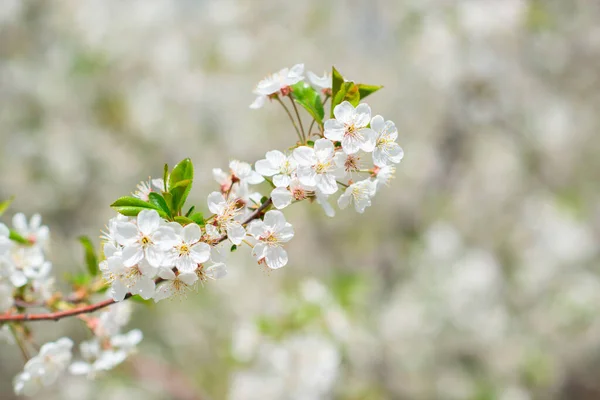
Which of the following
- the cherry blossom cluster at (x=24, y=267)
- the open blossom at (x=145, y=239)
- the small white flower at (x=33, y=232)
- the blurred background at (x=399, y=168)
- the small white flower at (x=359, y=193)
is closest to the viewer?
the open blossom at (x=145, y=239)

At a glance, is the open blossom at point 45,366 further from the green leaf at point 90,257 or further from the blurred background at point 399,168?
the blurred background at point 399,168

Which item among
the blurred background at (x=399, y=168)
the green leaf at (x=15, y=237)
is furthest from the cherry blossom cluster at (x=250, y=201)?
the blurred background at (x=399, y=168)

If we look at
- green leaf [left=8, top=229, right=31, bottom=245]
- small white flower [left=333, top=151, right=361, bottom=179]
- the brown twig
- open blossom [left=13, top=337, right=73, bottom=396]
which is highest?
small white flower [left=333, top=151, right=361, bottom=179]

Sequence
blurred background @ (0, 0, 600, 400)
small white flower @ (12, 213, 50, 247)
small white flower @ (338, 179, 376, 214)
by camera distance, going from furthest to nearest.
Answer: blurred background @ (0, 0, 600, 400) → small white flower @ (12, 213, 50, 247) → small white flower @ (338, 179, 376, 214)

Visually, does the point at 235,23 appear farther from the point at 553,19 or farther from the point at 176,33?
the point at 553,19

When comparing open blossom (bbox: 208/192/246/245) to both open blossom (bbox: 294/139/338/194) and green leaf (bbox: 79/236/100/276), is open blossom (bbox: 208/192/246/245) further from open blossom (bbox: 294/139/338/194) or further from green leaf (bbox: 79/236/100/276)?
green leaf (bbox: 79/236/100/276)

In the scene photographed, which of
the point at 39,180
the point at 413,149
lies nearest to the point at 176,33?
the point at 39,180

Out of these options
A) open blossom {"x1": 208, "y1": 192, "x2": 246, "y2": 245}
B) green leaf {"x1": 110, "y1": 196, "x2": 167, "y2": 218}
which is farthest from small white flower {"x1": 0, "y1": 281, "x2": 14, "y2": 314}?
open blossom {"x1": 208, "y1": 192, "x2": 246, "y2": 245}
